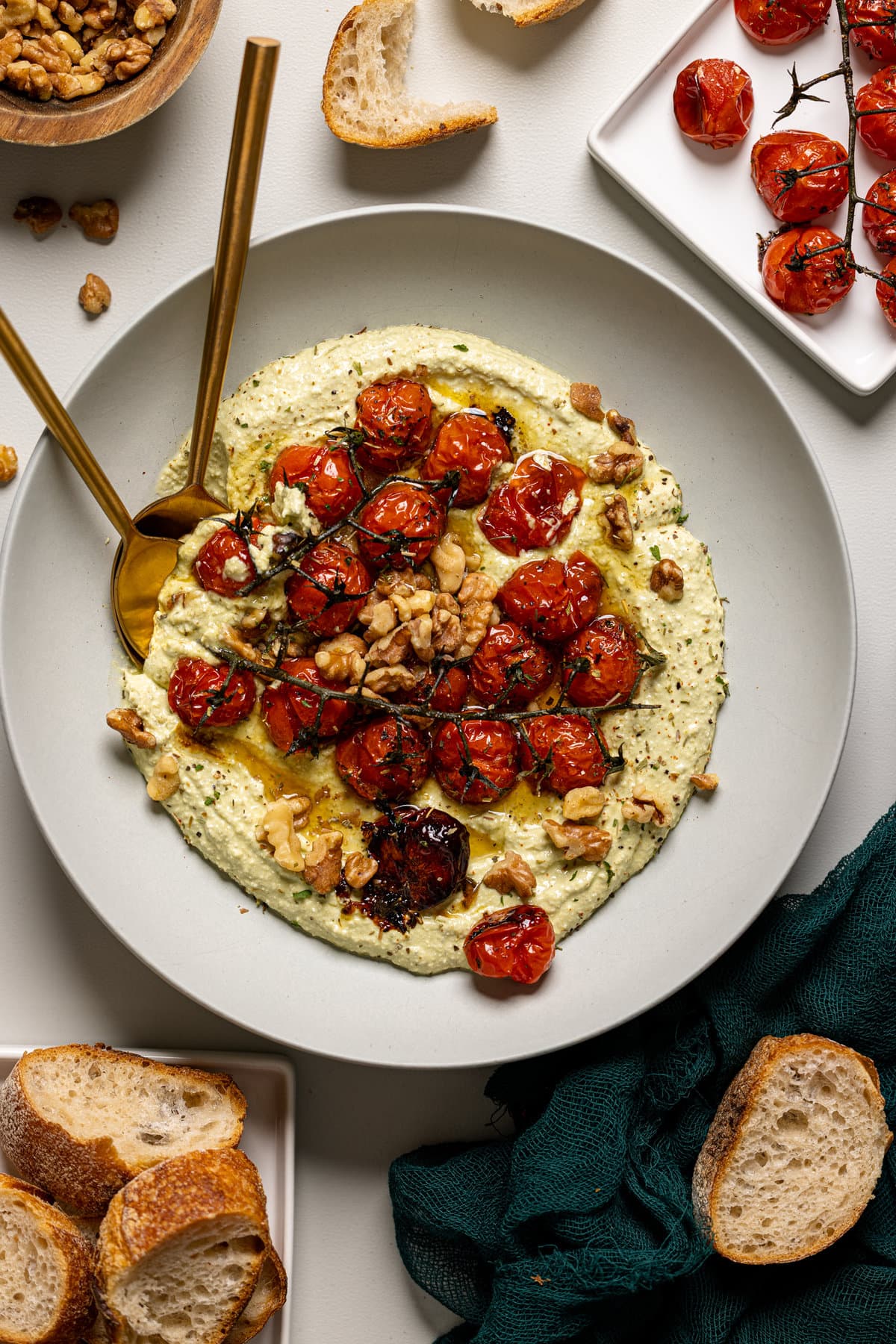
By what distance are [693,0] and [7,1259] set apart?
447cm

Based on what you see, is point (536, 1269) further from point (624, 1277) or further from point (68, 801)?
point (68, 801)

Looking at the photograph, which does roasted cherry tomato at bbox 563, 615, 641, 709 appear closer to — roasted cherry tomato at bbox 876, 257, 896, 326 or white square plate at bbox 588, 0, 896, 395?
white square plate at bbox 588, 0, 896, 395

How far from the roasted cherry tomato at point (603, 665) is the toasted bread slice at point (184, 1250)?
5.63 ft

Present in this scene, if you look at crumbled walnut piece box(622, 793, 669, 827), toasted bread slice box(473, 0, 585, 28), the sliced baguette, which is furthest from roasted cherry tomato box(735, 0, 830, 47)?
the sliced baguette

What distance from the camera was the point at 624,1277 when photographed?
323cm

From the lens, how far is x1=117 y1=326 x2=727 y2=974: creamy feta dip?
3.27 m

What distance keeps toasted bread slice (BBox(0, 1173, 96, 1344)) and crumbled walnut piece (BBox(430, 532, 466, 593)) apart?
7.16 feet

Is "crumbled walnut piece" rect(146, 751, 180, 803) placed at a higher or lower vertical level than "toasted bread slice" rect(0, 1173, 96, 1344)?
higher

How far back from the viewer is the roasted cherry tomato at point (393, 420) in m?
3.21

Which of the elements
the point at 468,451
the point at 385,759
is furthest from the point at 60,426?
the point at 385,759

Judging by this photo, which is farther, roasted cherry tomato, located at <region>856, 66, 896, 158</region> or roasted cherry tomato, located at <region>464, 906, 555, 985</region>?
roasted cherry tomato, located at <region>856, 66, 896, 158</region>

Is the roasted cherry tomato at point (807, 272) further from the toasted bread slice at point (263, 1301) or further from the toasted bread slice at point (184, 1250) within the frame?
the toasted bread slice at point (263, 1301)

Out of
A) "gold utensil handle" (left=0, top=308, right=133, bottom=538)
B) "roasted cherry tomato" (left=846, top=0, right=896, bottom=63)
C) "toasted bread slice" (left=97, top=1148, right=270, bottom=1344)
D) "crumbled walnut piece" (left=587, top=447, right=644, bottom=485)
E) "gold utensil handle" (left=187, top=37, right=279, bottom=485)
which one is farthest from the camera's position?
"roasted cherry tomato" (left=846, top=0, right=896, bottom=63)

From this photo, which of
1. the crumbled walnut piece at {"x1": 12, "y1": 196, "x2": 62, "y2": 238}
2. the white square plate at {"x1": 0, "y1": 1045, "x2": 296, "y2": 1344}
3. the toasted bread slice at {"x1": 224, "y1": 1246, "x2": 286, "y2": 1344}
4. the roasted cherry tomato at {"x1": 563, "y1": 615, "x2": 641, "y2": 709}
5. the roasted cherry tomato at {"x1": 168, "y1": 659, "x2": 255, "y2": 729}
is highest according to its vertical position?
the roasted cherry tomato at {"x1": 563, "y1": 615, "x2": 641, "y2": 709}
